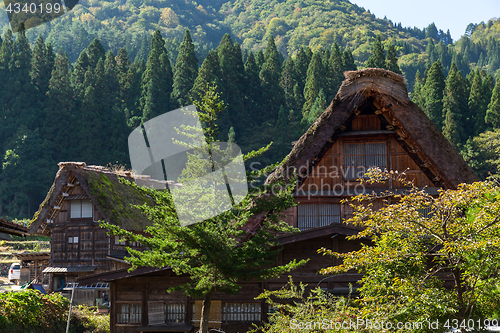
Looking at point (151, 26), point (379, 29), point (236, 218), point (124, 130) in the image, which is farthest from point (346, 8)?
point (236, 218)

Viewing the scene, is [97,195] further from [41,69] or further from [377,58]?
[41,69]

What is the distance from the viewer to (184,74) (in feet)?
177

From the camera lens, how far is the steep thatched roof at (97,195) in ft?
76.9

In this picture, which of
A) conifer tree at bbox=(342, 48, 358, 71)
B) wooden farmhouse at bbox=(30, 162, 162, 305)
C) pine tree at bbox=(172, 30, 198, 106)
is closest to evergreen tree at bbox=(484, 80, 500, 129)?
conifer tree at bbox=(342, 48, 358, 71)

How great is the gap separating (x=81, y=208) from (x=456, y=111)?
36.0m

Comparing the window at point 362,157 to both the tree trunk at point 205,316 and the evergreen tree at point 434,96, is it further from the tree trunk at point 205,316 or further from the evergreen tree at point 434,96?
the evergreen tree at point 434,96

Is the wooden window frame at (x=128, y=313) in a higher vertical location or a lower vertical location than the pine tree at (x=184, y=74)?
lower

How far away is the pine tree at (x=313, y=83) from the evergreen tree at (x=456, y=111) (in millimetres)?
12423

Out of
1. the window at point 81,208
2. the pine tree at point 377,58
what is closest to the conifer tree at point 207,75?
the pine tree at point 377,58

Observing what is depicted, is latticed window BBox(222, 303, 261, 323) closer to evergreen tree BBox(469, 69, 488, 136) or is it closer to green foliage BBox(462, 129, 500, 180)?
green foliage BBox(462, 129, 500, 180)

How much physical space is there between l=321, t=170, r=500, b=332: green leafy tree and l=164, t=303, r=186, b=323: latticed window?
703cm

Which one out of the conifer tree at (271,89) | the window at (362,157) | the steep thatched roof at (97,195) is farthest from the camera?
the conifer tree at (271,89)

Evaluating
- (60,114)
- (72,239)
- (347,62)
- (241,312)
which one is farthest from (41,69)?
(241,312)

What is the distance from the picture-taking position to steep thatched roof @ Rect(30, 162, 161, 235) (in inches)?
923
